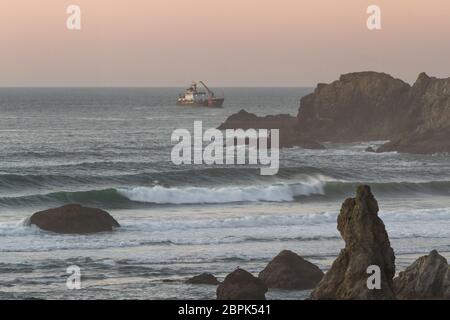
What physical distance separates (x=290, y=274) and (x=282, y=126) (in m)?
77.2

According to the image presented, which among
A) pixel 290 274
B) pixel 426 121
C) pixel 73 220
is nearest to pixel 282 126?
pixel 426 121

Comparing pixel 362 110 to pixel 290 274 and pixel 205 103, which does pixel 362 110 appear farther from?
pixel 205 103

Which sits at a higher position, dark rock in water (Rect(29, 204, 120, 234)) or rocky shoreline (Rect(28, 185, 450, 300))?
rocky shoreline (Rect(28, 185, 450, 300))

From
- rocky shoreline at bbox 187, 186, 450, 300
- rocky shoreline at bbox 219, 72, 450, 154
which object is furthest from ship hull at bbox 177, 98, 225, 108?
rocky shoreline at bbox 187, 186, 450, 300

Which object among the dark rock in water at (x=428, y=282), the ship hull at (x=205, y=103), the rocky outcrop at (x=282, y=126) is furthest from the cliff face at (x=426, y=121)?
the ship hull at (x=205, y=103)

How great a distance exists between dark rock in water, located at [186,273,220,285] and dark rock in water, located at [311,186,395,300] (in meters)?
4.69

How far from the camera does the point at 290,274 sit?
28.7 meters

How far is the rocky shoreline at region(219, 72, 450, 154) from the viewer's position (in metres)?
94.6

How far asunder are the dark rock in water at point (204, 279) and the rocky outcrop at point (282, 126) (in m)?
61.3

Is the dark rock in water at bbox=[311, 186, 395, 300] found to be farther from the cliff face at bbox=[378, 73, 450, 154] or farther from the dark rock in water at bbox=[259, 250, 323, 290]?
the cliff face at bbox=[378, 73, 450, 154]

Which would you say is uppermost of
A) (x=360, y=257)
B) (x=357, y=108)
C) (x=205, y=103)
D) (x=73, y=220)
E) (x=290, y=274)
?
(x=360, y=257)

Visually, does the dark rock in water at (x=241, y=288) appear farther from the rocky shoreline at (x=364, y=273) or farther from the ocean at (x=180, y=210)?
the ocean at (x=180, y=210)

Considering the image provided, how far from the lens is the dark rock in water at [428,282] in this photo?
83.3ft
